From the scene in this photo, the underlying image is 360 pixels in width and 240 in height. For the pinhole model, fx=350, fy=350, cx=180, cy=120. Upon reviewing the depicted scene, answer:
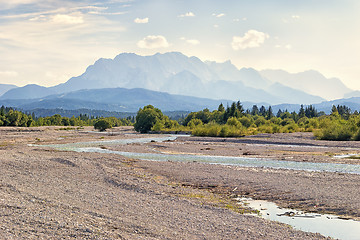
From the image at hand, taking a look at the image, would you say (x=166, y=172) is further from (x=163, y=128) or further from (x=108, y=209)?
(x=163, y=128)

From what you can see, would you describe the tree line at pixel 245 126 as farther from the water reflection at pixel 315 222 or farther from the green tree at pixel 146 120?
the water reflection at pixel 315 222

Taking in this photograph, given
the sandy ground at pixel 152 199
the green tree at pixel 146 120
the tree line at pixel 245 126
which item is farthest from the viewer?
the green tree at pixel 146 120

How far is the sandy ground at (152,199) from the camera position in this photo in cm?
1359

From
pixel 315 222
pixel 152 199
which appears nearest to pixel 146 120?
pixel 152 199

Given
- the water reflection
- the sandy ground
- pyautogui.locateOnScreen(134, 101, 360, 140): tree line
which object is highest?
pyautogui.locateOnScreen(134, 101, 360, 140): tree line

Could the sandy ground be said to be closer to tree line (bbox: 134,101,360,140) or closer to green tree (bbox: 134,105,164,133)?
tree line (bbox: 134,101,360,140)

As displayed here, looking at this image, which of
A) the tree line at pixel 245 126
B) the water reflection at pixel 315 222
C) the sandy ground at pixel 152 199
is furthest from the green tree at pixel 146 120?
the water reflection at pixel 315 222

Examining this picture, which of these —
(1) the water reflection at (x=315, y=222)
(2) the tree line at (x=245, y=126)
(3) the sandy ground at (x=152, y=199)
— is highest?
(2) the tree line at (x=245, y=126)

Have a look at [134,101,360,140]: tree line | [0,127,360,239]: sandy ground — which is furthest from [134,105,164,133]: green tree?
[0,127,360,239]: sandy ground

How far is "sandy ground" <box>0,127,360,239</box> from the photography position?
44.6 ft

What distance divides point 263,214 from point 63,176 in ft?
48.7

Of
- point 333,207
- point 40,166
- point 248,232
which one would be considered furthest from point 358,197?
point 40,166

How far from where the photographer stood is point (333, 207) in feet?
61.7

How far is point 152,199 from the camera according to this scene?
1994 centimetres
